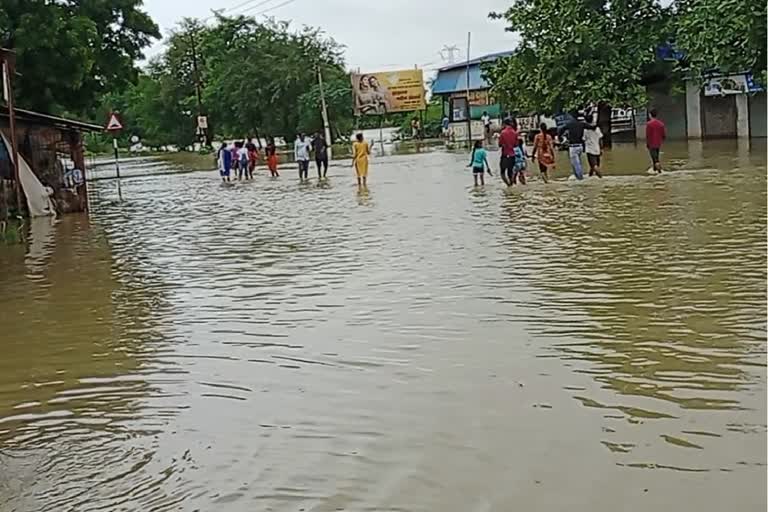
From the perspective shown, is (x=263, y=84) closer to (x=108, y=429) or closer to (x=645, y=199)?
(x=645, y=199)

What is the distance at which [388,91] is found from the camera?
215ft

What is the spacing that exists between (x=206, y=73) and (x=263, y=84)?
36.3 ft

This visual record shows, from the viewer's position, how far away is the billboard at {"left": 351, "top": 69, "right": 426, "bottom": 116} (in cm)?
6394

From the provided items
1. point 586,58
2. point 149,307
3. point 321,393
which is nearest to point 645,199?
point 149,307

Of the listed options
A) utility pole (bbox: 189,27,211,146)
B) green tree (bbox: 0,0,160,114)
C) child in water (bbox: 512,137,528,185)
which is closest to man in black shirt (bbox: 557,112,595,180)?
child in water (bbox: 512,137,528,185)

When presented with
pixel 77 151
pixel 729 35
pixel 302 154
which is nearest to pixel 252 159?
pixel 302 154

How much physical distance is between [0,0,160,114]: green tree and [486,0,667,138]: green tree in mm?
14233

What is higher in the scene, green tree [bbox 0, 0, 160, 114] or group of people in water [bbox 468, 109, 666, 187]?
green tree [bbox 0, 0, 160, 114]

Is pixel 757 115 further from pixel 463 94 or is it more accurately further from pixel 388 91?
pixel 388 91

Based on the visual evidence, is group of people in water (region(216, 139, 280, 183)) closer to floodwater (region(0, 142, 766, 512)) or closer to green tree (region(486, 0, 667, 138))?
green tree (region(486, 0, 667, 138))

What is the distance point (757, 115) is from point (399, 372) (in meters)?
39.5

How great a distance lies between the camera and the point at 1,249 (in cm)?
1611

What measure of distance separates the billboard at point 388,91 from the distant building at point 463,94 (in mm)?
1660

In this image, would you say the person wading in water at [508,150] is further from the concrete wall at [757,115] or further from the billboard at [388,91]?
the billboard at [388,91]
